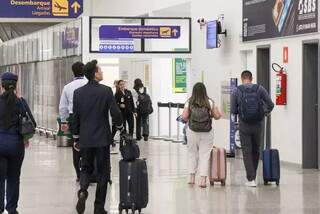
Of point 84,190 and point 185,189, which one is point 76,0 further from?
point 84,190

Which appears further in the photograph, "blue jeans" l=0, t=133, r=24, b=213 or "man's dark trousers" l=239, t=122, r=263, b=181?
"man's dark trousers" l=239, t=122, r=263, b=181

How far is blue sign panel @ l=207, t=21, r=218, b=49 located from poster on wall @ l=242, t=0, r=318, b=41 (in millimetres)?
1502

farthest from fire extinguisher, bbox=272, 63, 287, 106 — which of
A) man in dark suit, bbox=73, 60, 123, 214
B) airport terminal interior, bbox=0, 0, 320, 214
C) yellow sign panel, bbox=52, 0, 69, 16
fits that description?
yellow sign panel, bbox=52, 0, 69, 16

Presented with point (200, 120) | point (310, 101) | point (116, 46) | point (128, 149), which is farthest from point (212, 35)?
point (128, 149)

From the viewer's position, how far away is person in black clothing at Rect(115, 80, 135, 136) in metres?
22.5

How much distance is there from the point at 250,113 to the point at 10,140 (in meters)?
4.60

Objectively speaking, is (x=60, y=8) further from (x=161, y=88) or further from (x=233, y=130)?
(x=233, y=130)

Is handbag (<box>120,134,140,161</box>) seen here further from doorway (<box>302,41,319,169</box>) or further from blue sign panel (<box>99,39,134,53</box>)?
blue sign panel (<box>99,39,134,53</box>)

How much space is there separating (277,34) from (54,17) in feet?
45.4

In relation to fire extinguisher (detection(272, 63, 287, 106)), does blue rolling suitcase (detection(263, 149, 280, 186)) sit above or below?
below

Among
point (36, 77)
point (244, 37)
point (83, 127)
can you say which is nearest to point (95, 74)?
point (83, 127)

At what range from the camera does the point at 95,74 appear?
1025cm

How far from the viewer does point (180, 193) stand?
12359 millimetres

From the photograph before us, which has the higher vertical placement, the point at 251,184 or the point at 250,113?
the point at 250,113
